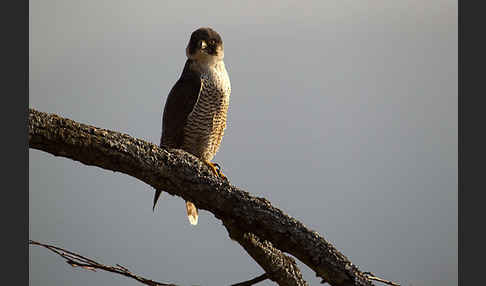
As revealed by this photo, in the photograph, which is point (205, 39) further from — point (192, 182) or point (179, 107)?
point (192, 182)

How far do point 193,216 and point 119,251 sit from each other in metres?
0.32

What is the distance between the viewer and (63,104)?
206cm

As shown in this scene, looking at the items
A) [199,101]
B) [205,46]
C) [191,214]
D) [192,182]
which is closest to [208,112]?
[199,101]

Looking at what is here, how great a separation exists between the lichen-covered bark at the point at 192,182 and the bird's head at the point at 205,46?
0.75 m

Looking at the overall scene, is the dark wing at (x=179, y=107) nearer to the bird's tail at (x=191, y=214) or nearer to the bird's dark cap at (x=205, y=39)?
the bird's dark cap at (x=205, y=39)

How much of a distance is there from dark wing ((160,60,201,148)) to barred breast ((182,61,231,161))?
2 cm

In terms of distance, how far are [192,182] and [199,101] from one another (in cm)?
70

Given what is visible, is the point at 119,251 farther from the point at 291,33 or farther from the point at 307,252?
the point at 291,33

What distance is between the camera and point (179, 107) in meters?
2.06

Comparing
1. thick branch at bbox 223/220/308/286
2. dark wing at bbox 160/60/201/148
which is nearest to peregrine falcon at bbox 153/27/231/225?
dark wing at bbox 160/60/201/148

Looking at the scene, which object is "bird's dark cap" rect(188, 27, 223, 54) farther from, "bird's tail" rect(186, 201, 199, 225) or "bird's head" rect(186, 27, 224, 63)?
"bird's tail" rect(186, 201, 199, 225)

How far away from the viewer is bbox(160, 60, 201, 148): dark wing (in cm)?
206

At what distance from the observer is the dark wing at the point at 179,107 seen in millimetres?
2059

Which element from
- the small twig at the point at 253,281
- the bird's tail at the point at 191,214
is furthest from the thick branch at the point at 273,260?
the bird's tail at the point at 191,214
